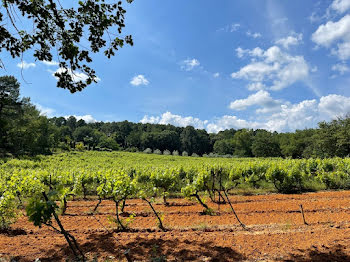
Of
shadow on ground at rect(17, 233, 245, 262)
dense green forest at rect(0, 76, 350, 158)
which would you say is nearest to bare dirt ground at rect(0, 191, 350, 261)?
shadow on ground at rect(17, 233, 245, 262)

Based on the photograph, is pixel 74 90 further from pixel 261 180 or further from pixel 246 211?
pixel 261 180

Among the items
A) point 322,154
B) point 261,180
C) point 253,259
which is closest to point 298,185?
point 261,180

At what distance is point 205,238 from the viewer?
5.07m

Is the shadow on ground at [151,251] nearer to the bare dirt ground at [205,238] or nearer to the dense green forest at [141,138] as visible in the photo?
the bare dirt ground at [205,238]

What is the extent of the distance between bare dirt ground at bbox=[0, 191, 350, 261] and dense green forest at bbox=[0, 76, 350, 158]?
3.27 metres

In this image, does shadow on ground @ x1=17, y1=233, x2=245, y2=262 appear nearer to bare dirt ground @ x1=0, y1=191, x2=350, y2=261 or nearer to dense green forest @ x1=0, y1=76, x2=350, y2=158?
bare dirt ground @ x1=0, y1=191, x2=350, y2=261

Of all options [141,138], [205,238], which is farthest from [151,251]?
[141,138]

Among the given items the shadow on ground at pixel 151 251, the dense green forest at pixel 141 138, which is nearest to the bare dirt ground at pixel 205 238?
the shadow on ground at pixel 151 251

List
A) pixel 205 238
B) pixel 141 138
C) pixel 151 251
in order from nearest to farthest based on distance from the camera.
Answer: pixel 151 251 < pixel 205 238 < pixel 141 138

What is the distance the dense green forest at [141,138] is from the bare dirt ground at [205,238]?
3271mm

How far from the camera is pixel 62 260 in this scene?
4348mm

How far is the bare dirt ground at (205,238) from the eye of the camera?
4246mm

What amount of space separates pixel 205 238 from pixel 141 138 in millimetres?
81301

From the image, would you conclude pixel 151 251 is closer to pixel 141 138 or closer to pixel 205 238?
pixel 205 238
